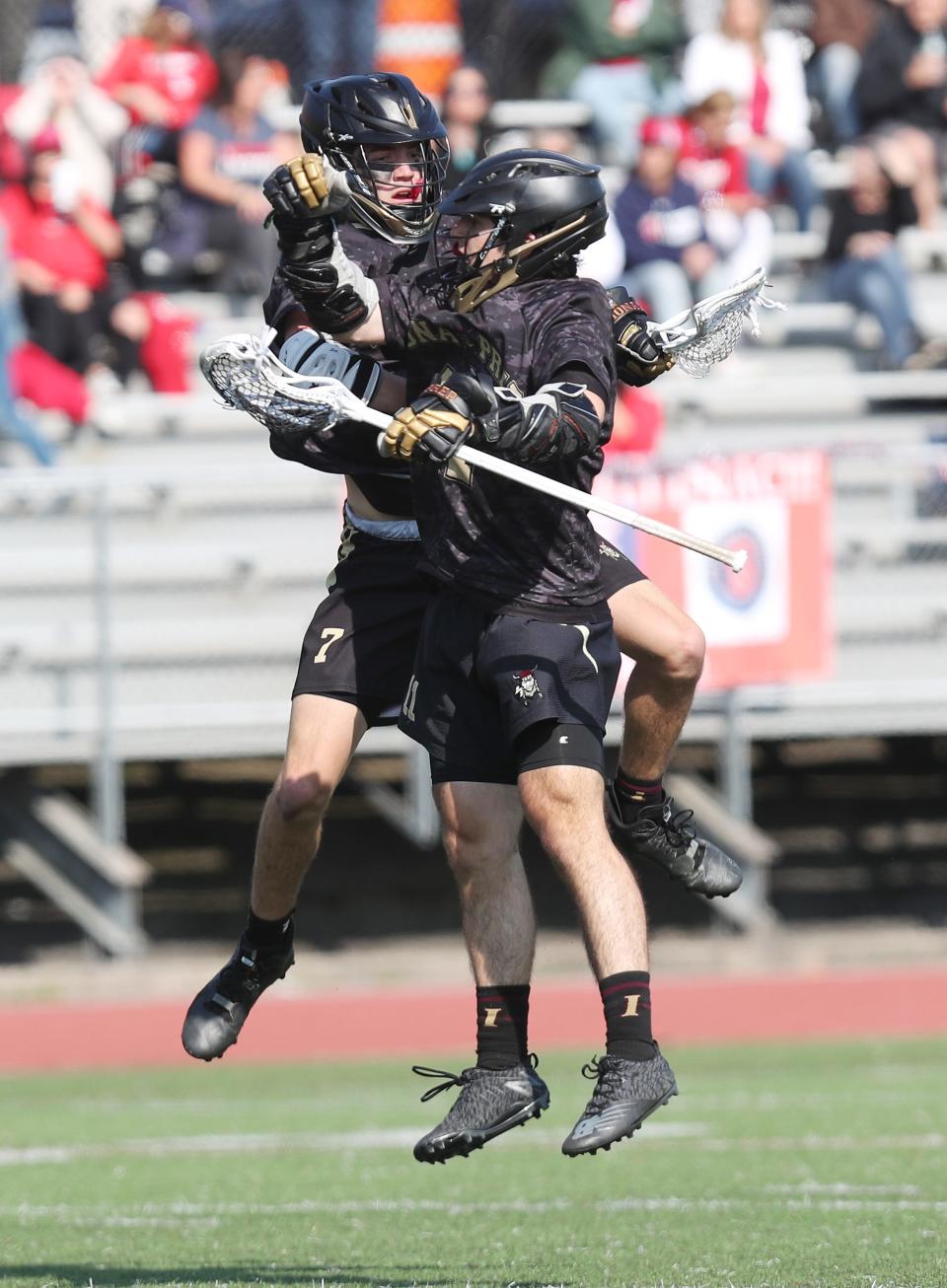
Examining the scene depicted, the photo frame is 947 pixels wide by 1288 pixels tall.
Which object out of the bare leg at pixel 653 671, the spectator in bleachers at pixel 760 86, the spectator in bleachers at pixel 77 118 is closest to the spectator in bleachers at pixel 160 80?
the spectator in bleachers at pixel 77 118

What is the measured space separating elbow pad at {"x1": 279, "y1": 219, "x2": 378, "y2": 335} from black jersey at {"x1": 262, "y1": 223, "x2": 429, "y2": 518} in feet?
0.55

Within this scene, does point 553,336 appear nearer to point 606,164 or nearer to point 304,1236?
point 304,1236

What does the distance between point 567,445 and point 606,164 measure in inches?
432

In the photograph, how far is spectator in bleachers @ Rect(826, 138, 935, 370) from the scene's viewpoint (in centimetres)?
1468

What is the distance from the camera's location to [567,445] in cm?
516

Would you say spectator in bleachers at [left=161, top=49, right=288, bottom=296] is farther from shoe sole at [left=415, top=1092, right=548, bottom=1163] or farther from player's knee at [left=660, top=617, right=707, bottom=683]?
shoe sole at [left=415, top=1092, right=548, bottom=1163]

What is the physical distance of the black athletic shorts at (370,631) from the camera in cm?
607

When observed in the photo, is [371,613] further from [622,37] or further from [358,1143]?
[622,37]

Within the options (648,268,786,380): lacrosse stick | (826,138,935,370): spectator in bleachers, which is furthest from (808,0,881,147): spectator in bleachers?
(648,268,786,380): lacrosse stick

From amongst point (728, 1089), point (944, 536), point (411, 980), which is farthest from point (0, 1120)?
point (944, 536)

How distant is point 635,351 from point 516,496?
59 cm

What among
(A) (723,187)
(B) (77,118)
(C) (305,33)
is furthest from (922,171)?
(B) (77,118)

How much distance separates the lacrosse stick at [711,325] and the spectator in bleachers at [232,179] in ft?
29.0

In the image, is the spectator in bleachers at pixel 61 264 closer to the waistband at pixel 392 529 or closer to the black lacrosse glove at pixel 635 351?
the waistband at pixel 392 529
